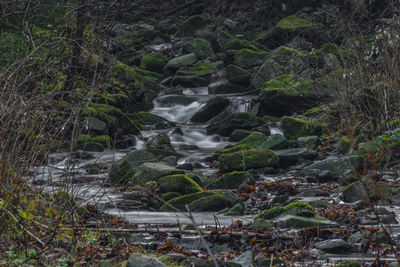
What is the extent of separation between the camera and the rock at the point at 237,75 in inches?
754

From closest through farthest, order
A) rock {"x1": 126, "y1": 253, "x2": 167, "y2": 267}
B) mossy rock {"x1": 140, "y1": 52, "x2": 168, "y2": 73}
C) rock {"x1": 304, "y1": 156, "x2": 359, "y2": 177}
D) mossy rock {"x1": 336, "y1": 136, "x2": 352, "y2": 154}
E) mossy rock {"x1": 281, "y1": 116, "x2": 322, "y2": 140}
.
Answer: rock {"x1": 126, "y1": 253, "x2": 167, "y2": 267} < rock {"x1": 304, "y1": 156, "x2": 359, "y2": 177} < mossy rock {"x1": 336, "y1": 136, "x2": 352, "y2": 154} < mossy rock {"x1": 281, "y1": 116, "x2": 322, "y2": 140} < mossy rock {"x1": 140, "y1": 52, "x2": 168, "y2": 73}

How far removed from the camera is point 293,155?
35.0ft

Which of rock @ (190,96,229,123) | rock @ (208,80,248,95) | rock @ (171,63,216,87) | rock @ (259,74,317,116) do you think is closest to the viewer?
rock @ (259,74,317,116)

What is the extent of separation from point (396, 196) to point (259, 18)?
22701 millimetres

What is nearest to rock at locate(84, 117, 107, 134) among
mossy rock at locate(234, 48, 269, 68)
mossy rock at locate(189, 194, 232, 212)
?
mossy rock at locate(189, 194, 232, 212)

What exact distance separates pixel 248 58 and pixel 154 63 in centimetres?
420

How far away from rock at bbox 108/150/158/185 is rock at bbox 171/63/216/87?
9.61 m

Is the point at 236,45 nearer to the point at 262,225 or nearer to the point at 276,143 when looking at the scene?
the point at 276,143

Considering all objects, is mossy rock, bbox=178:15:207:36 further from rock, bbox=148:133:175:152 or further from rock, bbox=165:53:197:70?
rock, bbox=148:133:175:152

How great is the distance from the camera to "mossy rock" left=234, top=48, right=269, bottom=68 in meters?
20.9

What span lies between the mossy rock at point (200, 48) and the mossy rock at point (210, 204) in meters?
16.8

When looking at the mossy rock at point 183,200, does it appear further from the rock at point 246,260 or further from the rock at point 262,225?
the rock at point 246,260

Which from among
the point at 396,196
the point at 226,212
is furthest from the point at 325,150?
the point at 226,212

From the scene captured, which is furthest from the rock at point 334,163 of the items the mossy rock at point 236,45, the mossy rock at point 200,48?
the mossy rock at point 200,48
